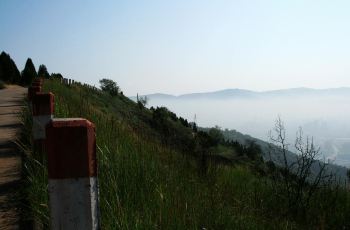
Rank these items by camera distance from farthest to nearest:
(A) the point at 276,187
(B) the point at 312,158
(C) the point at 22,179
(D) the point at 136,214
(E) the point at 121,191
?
(A) the point at 276,187
(B) the point at 312,158
(C) the point at 22,179
(E) the point at 121,191
(D) the point at 136,214

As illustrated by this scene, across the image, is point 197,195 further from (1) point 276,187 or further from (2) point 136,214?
(1) point 276,187

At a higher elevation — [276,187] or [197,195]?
[197,195]

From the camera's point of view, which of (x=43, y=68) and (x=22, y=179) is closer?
(x=22, y=179)

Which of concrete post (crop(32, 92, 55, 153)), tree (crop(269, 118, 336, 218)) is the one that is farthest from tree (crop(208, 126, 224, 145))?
concrete post (crop(32, 92, 55, 153))

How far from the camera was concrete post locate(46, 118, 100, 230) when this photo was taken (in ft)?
7.02

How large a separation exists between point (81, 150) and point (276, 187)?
7249mm

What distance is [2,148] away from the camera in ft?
27.8

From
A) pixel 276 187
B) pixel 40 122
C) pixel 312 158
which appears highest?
pixel 40 122

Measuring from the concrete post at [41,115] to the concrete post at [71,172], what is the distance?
349 centimetres

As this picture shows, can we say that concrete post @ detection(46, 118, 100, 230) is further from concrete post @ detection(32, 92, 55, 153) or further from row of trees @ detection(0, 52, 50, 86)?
row of trees @ detection(0, 52, 50, 86)

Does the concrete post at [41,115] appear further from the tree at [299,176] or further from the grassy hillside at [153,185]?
the tree at [299,176]

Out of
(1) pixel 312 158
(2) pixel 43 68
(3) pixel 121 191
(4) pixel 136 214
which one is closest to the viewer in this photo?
(4) pixel 136 214

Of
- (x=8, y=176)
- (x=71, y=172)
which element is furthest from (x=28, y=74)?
(x=71, y=172)

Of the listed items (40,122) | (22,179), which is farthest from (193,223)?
(22,179)
